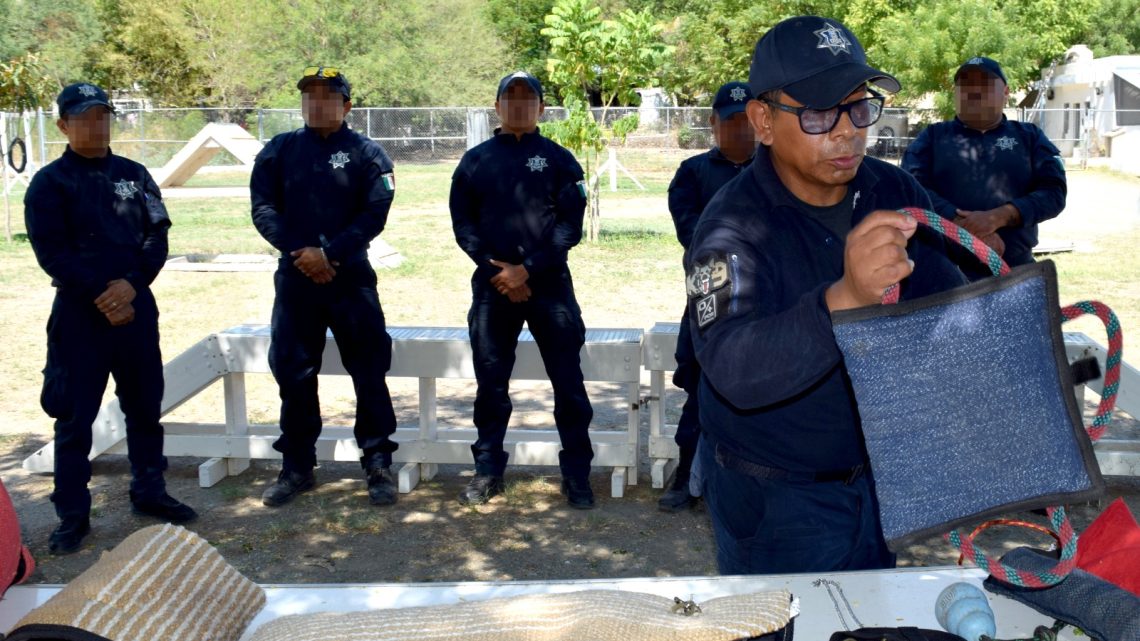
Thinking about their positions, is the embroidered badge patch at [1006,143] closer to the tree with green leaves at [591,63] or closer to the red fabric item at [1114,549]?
the red fabric item at [1114,549]

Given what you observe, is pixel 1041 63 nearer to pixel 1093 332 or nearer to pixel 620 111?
pixel 620 111

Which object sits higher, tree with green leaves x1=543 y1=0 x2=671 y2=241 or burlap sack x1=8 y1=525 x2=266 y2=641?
tree with green leaves x1=543 y1=0 x2=671 y2=241

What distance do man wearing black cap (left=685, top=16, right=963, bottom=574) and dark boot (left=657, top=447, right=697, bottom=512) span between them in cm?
299

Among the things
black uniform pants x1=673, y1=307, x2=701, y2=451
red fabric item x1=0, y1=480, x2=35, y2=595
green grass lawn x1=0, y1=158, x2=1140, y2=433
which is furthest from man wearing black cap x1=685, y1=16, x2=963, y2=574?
green grass lawn x1=0, y1=158, x2=1140, y2=433

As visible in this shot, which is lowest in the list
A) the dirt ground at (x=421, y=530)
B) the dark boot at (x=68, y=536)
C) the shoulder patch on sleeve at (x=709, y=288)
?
the dirt ground at (x=421, y=530)

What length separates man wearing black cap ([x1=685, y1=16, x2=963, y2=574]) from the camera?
2217 millimetres

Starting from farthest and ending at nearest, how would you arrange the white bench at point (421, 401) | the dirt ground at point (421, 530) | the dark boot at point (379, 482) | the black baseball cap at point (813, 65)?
the white bench at point (421, 401)
the dark boot at point (379, 482)
the dirt ground at point (421, 530)
the black baseball cap at point (813, 65)

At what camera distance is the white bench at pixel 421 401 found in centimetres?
618

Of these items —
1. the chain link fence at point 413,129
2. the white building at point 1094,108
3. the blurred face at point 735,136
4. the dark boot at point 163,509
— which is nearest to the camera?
the dark boot at point 163,509

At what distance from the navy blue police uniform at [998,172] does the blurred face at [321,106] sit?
3090 mm

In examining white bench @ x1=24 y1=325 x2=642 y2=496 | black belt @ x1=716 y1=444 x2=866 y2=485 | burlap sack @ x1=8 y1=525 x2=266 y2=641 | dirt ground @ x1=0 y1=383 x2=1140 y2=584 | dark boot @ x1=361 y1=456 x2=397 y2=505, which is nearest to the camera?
burlap sack @ x1=8 y1=525 x2=266 y2=641

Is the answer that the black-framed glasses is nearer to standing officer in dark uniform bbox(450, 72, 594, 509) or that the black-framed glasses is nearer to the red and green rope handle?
the red and green rope handle

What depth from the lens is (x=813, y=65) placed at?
238 centimetres

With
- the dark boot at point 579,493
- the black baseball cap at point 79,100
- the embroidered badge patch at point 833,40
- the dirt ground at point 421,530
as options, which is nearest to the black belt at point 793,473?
the embroidered badge patch at point 833,40
